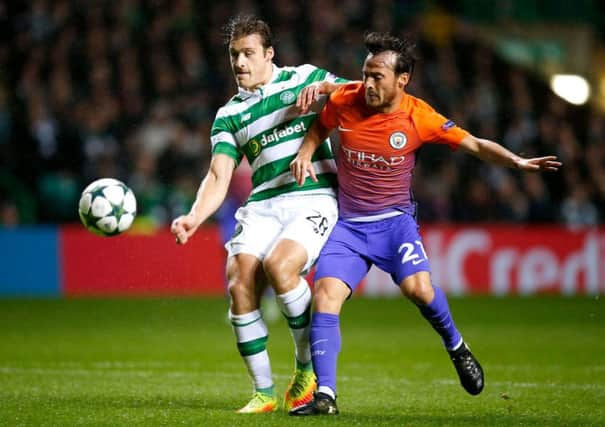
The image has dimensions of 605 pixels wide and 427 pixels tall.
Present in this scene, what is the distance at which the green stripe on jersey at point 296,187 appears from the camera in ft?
21.1

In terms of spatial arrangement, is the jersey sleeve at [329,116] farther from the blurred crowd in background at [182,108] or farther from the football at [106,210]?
the blurred crowd in background at [182,108]

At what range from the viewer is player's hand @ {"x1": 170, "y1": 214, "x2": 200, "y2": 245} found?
19.1ft

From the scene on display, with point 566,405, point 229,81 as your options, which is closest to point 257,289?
point 566,405

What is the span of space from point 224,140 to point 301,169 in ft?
1.91

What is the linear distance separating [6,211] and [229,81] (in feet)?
13.4

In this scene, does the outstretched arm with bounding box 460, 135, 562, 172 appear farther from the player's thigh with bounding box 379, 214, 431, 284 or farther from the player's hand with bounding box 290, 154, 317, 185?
the player's hand with bounding box 290, 154, 317, 185

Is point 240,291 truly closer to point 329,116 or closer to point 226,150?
point 226,150

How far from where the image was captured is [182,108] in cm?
1638

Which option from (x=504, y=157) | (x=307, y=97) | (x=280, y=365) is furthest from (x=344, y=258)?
(x=280, y=365)

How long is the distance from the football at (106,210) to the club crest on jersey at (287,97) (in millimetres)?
1072

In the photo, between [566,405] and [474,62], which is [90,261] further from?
[566,405]

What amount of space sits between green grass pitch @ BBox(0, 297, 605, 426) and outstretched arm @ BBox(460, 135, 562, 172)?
135cm

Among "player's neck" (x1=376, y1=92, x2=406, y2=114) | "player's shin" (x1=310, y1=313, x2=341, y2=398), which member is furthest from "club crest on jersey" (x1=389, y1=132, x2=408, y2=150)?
"player's shin" (x1=310, y1=313, x2=341, y2=398)

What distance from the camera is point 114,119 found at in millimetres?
15844
